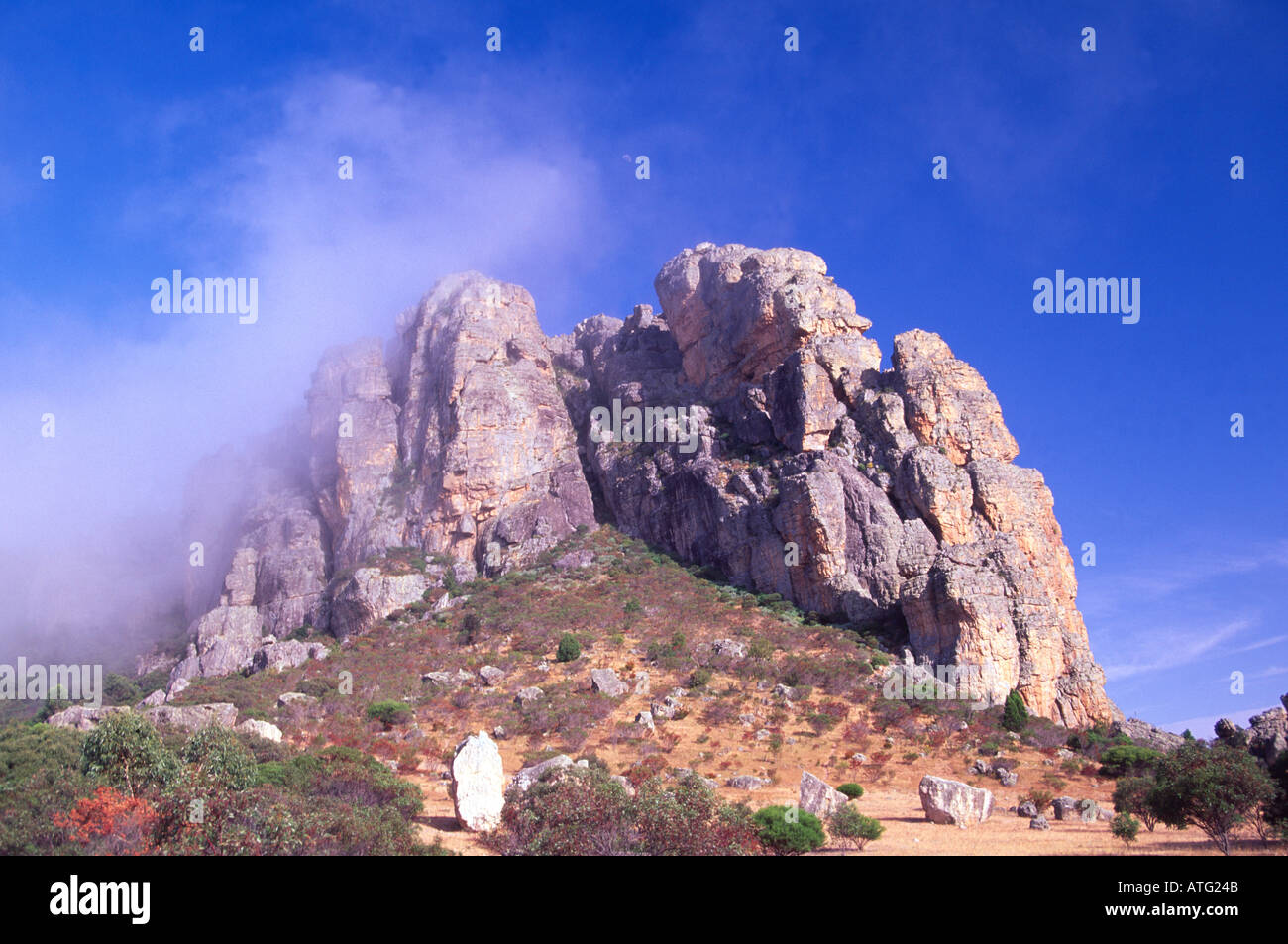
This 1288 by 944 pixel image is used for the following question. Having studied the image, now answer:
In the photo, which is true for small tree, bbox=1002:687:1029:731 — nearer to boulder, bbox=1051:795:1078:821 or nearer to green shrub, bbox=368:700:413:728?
boulder, bbox=1051:795:1078:821

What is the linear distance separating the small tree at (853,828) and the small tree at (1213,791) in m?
6.88

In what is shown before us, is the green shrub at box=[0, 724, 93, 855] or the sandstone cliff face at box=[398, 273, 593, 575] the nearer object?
the green shrub at box=[0, 724, 93, 855]

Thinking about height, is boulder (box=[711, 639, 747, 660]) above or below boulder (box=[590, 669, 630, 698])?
above

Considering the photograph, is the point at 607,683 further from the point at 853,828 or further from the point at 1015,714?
the point at 853,828

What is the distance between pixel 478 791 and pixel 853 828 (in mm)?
9288

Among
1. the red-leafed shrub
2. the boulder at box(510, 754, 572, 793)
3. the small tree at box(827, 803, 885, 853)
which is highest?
the red-leafed shrub

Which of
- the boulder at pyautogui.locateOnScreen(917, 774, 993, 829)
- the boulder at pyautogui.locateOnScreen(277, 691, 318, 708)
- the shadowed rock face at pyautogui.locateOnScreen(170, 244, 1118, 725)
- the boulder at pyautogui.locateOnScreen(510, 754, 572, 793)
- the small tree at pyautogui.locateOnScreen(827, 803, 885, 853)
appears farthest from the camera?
the shadowed rock face at pyautogui.locateOnScreen(170, 244, 1118, 725)

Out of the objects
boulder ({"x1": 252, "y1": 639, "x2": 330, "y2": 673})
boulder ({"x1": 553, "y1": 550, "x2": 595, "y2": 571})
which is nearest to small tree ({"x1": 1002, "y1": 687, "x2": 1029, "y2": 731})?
boulder ({"x1": 553, "y1": 550, "x2": 595, "y2": 571})

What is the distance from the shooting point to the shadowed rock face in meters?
44.4

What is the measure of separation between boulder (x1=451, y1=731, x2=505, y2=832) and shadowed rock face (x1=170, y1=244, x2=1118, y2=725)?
27915 mm

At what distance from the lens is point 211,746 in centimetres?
1867
